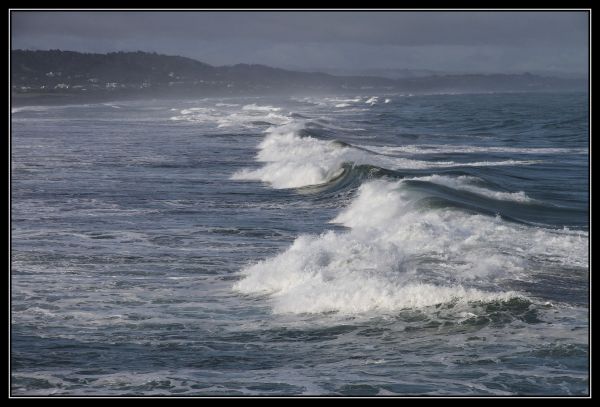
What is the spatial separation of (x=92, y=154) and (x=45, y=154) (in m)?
1.88

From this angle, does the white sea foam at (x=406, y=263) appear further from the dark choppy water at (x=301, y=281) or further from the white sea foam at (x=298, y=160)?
the white sea foam at (x=298, y=160)

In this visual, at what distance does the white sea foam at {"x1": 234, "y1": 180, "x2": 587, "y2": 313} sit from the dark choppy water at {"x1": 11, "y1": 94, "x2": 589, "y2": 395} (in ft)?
0.15

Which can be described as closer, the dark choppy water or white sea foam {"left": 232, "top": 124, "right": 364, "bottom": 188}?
the dark choppy water

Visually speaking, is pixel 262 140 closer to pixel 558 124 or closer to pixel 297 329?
pixel 558 124

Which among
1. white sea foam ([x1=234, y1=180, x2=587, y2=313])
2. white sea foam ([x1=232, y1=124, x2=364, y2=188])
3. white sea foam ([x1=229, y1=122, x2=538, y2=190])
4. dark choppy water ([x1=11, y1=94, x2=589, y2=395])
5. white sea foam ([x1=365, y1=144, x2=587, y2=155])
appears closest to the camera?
dark choppy water ([x1=11, y1=94, x2=589, y2=395])

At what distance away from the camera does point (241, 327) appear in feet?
44.1

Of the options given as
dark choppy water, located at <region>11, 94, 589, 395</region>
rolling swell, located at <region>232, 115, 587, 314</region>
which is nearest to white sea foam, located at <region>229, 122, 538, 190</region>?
dark choppy water, located at <region>11, 94, 589, 395</region>

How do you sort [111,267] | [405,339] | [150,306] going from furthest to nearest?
[111,267] → [150,306] → [405,339]

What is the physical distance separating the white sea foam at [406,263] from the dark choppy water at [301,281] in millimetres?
44

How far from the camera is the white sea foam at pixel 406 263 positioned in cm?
1452

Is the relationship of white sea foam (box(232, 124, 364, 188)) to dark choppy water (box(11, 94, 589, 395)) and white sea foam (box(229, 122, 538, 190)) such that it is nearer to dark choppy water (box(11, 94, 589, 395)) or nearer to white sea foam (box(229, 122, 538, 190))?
white sea foam (box(229, 122, 538, 190))

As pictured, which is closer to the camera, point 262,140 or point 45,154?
point 45,154

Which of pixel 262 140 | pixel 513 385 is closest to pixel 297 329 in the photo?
pixel 513 385

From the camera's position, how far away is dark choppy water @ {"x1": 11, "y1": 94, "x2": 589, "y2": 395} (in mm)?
11633
